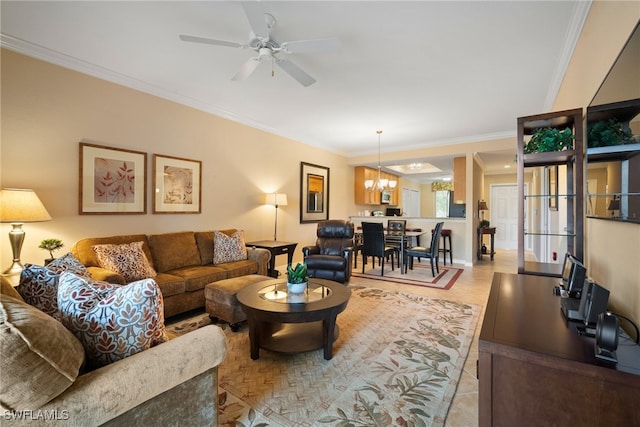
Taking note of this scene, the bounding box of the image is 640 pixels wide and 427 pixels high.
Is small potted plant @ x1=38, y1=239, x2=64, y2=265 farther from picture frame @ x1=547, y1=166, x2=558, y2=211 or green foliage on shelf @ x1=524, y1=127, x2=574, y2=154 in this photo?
picture frame @ x1=547, y1=166, x2=558, y2=211

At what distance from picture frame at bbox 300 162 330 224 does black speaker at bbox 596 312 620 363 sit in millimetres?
5225

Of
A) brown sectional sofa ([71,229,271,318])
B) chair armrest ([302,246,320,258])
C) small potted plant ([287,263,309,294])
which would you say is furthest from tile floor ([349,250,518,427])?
brown sectional sofa ([71,229,271,318])

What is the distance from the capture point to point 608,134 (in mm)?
1397

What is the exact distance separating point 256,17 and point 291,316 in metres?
2.13

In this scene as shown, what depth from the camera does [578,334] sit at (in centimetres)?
114

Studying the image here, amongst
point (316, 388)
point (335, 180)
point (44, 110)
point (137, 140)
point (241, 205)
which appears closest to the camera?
point (316, 388)

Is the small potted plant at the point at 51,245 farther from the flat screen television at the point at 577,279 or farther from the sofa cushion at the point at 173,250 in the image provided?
the flat screen television at the point at 577,279

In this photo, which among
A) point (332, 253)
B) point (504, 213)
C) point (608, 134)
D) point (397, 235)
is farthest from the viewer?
point (504, 213)

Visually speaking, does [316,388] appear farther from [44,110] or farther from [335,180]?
[335,180]

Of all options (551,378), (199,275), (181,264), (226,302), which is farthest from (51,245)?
(551,378)

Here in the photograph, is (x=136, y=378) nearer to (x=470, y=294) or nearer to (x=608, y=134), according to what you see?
(x=608, y=134)

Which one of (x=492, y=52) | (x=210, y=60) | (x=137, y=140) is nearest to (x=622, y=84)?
(x=492, y=52)

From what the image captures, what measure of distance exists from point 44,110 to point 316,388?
358 cm

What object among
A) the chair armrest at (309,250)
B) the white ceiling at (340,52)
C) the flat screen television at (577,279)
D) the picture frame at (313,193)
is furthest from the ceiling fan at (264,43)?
the picture frame at (313,193)
